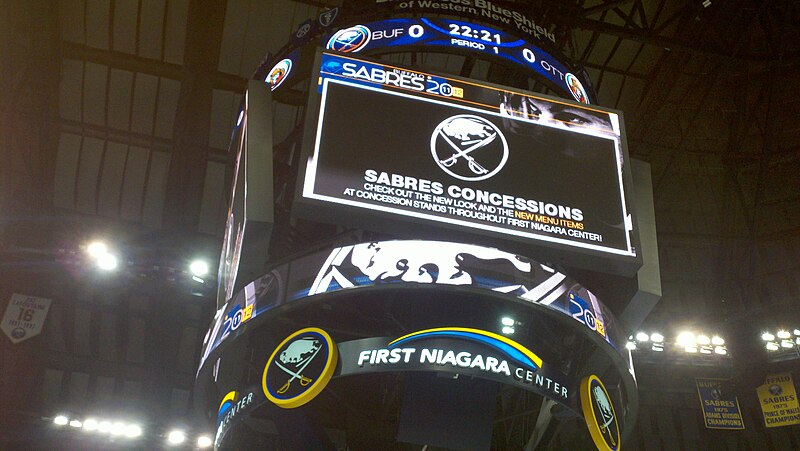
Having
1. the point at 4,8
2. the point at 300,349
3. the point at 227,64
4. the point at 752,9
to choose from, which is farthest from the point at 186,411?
the point at 752,9

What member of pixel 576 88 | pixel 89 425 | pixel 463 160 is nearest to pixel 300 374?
pixel 463 160

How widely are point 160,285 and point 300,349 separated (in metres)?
9.85

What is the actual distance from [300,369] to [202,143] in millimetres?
10326

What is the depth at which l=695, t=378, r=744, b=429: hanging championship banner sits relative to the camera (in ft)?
56.5

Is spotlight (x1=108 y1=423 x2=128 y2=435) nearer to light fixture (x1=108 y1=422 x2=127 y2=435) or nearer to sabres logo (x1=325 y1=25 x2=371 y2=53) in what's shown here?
light fixture (x1=108 y1=422 x2=127 y2=435)

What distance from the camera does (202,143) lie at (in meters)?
16.4

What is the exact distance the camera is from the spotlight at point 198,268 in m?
16.1

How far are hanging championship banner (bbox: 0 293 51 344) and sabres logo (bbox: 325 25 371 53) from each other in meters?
9.32

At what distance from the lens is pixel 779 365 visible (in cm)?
1709

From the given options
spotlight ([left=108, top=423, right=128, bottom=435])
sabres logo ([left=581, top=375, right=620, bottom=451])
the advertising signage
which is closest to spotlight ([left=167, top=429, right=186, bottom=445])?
spotlight ([left=108, top=423, right=128, bottom=435])

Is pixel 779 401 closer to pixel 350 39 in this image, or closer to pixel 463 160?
pixel 463 160

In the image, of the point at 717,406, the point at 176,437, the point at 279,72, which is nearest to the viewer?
the point at 279,72

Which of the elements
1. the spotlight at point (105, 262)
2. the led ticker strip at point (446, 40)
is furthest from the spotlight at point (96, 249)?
the led ticker strip at point (446, 40)

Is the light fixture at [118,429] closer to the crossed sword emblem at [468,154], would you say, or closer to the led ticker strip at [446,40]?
the led ticker strip at [446,40]
